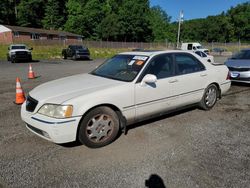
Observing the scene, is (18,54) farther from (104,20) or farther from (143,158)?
(104,20)

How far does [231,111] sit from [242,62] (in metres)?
3.68

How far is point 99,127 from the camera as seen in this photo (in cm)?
357

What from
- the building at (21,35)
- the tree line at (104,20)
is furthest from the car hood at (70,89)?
the tree line at (104,20)

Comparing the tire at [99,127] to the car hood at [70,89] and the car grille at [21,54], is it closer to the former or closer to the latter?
the car hood at [70,89]

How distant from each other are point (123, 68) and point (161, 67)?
2.51 ft

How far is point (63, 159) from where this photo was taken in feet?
10.8

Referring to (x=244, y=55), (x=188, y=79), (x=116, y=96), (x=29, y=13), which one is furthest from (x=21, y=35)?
(x=116, y=96)

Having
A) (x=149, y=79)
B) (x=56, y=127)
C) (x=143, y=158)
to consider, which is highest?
(x=149, y=79)

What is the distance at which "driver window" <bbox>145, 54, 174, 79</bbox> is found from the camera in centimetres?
420

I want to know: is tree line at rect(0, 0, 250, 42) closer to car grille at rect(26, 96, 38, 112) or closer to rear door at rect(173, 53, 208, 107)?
rear door at rect(173, 53, 208, 107)

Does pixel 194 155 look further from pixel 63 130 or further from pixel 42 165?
pixel 42 165

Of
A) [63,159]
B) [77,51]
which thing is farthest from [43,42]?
[63,159]

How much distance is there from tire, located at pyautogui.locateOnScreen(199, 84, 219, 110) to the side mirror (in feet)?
6.21

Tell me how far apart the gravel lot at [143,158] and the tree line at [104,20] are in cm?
6033
